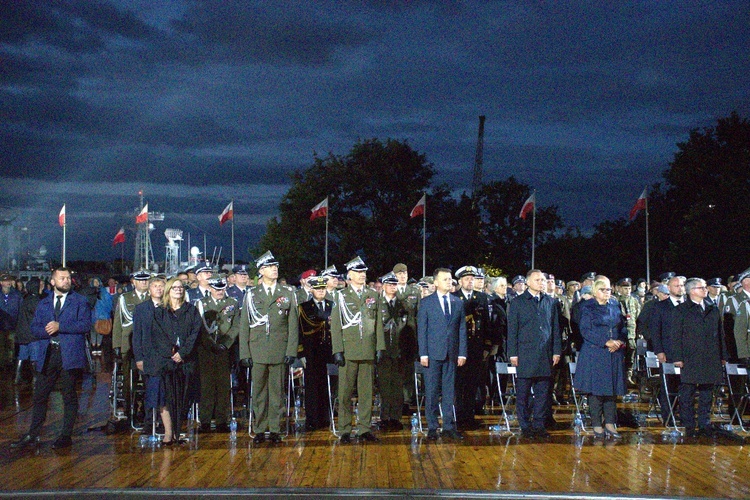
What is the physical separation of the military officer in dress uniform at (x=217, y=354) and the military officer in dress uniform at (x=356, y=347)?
5.57 feet

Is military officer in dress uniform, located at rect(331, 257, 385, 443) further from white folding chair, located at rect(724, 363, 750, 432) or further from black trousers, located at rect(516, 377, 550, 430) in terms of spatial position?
white folding chair, located at rect(724, 363, 750, 432)

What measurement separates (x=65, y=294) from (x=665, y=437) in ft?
24.3

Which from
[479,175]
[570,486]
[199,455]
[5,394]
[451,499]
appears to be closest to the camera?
[451,499]

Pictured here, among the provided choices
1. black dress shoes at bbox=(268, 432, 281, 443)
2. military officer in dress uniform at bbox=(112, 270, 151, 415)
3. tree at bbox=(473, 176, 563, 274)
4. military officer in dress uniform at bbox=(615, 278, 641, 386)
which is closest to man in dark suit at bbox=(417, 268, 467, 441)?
black dress shoes at bbox=(268, 432, 281, 443)

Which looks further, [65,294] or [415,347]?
[415,347]

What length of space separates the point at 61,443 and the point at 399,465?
399 cm

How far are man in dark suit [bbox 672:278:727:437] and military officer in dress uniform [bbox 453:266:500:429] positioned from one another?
8.27ft

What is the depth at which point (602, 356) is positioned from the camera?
1012cm

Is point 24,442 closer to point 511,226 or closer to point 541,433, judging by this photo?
point 541,433

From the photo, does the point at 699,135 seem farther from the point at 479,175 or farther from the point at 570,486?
the point at 479,175

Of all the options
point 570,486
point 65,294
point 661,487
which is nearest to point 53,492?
point 65,294

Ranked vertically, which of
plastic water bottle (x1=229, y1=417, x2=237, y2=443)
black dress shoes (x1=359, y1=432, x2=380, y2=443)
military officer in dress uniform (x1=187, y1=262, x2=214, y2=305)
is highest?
military officer in dress uniform (x1=187, y1=262, x2=214, y2=305)

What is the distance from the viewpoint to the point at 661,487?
299 inches

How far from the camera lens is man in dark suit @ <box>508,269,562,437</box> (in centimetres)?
1033
